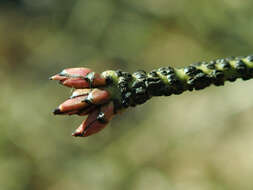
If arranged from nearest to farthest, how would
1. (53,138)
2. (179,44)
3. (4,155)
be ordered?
(4,155) < (53,138) < (179,44)

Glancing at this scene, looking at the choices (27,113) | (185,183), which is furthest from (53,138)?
(185,183)

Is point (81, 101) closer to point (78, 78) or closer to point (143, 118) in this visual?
point (78, 78)

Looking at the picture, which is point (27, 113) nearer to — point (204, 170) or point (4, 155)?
point (4, 155)

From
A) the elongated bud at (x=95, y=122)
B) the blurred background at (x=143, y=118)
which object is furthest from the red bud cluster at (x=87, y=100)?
the blurred background at (x=143, y=118)

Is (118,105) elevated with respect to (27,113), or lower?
lower

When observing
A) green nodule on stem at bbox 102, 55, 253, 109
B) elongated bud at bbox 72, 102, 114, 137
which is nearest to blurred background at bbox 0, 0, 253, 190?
green nodule on stem at bbox 102, 55, 253, 109

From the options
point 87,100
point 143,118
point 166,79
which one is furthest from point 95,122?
point 143,118

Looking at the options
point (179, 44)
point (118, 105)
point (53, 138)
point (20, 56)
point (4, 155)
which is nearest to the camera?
point (118, 105)

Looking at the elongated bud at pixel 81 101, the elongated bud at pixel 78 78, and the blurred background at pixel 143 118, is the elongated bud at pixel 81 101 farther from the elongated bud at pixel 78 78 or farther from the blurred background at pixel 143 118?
the blurred background at pixel 143 118

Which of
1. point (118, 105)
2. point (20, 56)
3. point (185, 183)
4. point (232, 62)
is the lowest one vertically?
point (185, 183)
